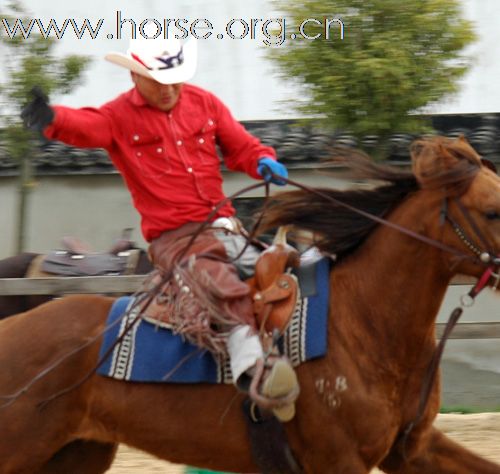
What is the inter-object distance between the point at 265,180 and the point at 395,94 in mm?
3194

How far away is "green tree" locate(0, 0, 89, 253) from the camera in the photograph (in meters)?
8.22

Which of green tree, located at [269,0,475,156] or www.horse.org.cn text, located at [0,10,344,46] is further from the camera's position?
www.horse.org.cn text, located at [0,10,344,46]

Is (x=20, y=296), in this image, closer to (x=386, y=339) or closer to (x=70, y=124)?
(x=70, y=124)

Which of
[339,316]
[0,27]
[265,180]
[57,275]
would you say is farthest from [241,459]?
[0,27]

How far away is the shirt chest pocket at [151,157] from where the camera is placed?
479 centimetres

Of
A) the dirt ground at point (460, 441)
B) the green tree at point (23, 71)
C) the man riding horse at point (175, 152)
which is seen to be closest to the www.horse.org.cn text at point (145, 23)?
the green tree at point (23, 71)

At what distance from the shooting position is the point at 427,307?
454 cm

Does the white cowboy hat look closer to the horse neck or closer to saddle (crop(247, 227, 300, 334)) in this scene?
saddle (crop(247, 227, 300, 334))

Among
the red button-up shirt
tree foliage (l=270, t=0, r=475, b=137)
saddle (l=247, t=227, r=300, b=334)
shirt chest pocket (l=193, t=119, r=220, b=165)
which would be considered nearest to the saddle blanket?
saddle (l=247, t=227, r=300, b=334)

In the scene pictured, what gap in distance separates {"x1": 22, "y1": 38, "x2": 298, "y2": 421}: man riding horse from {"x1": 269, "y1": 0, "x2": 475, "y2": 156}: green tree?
2897 millimetres

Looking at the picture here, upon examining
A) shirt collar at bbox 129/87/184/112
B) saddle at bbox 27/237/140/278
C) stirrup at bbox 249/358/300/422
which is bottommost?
saddle at bbox 27/237/140/278

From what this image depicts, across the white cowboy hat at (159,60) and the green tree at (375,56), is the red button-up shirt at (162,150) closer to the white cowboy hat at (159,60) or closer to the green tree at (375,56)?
the white cowboy hat at (159,60)

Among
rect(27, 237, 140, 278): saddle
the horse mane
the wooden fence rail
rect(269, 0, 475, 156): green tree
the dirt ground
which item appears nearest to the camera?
the horse mane

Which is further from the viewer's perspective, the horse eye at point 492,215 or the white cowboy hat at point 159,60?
the white cowboy hat at point 159,60
